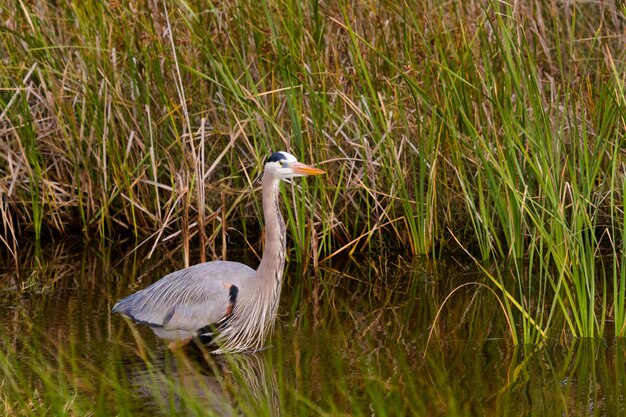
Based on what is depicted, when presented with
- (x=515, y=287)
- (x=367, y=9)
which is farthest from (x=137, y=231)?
(x=515, y=287)

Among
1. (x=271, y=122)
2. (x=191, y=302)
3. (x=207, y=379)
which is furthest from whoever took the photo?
(x=271, y=122)

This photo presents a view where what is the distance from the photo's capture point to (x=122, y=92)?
21.7 ft

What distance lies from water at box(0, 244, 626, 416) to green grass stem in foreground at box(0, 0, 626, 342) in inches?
10.9

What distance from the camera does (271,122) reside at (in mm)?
5746

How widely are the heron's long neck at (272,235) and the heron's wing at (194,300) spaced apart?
5.2 inches

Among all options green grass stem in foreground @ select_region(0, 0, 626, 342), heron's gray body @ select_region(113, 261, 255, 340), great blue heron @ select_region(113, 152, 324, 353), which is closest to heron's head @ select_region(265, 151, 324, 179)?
great blue heron @ select_region(113, 152, 324, 353)

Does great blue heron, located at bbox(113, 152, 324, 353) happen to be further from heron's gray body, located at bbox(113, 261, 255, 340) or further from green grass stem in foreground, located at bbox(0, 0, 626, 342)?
green grass stem in foreground, located at bbox(0, 0, 626, 342)

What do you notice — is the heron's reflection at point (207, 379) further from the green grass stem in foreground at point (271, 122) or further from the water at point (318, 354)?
the green grass stem in foreground at point (271, 122)

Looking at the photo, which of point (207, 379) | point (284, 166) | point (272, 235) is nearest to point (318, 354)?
point (207, 379)

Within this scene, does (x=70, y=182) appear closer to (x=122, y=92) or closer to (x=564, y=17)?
(x=122, y=92)

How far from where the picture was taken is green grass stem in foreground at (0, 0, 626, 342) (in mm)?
5945

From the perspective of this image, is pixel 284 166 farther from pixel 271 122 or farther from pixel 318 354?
pixel 318 354

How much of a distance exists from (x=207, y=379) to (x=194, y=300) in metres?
0.55

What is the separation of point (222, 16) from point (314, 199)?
57.5 inches
